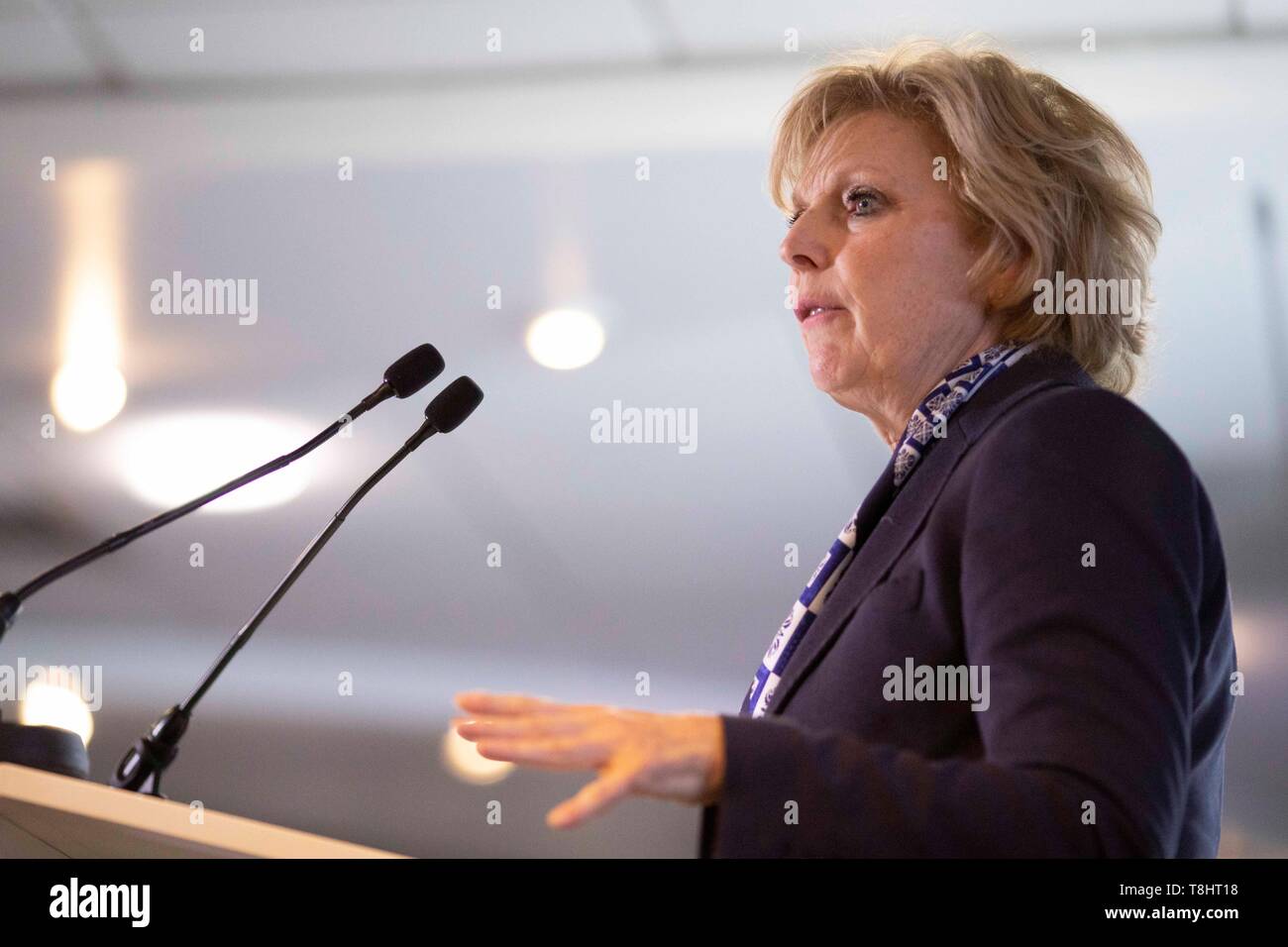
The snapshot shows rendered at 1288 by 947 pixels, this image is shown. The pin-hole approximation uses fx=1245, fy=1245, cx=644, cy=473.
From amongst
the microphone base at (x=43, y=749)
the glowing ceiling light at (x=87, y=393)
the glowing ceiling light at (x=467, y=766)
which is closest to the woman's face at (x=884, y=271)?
the microphone base at (x=43, y=749)

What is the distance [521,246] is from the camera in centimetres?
A: 374

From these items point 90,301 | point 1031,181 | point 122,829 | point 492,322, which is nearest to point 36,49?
point 90,301

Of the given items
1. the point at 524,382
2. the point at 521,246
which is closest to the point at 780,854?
A: the point at 521,246

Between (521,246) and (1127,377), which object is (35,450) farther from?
(1127,377)

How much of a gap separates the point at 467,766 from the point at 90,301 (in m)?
3.39

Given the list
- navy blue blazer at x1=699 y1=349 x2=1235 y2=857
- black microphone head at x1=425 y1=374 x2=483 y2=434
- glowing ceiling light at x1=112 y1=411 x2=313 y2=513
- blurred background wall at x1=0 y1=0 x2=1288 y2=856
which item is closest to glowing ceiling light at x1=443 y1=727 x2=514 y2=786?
blurred background wall at x1=0 y1=0 x2=1288 y2=856

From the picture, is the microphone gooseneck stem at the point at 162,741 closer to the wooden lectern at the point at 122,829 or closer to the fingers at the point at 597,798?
the wooden lectern at the point at 122,829

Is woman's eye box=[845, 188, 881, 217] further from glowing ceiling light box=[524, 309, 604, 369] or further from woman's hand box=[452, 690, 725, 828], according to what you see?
glowing ceiling light box=[524, 309, 604, 369]

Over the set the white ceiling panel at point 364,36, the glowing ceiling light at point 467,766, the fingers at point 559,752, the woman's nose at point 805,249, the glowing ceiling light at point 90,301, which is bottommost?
the fingers at point 559,752

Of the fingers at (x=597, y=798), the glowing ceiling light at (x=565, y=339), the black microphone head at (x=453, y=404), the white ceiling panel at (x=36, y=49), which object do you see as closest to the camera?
the fingers at (x=597, y=798)

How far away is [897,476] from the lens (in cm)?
117

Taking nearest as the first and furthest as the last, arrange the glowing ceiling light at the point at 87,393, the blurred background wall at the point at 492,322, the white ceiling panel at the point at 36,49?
1. the white ceiling panel at the point at 36,49
2. the blurred background wall at the point at 492,322
3. the glowing ceiling light at the point at 87,393

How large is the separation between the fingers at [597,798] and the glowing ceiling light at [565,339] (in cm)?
326

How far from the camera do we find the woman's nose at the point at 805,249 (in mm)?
1386
